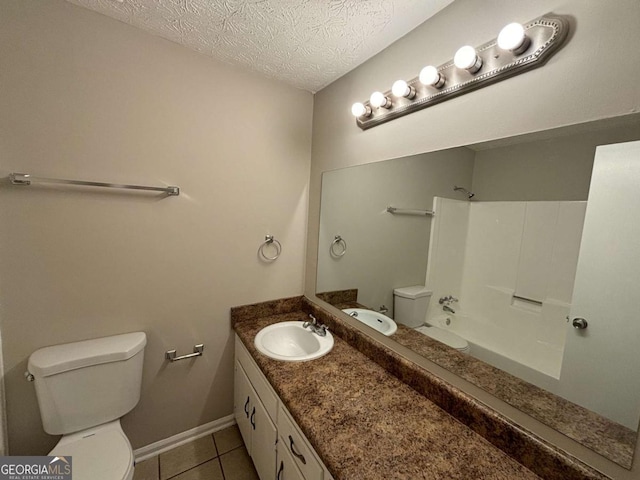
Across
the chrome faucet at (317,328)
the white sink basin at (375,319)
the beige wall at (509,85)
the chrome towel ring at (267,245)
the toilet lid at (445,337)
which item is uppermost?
the beige wall at (509,85)

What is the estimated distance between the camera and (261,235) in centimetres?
169

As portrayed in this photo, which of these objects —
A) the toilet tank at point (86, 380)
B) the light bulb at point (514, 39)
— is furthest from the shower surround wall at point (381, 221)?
the toilet tank at point (86, 380)

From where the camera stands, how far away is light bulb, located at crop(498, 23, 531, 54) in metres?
0.75

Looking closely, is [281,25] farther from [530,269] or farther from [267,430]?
[267,430]

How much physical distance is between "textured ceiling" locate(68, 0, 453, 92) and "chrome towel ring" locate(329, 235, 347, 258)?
3.29ft

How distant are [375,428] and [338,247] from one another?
0.99m

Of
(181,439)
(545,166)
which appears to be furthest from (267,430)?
(545,166)

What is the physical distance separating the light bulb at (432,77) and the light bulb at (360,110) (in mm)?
337

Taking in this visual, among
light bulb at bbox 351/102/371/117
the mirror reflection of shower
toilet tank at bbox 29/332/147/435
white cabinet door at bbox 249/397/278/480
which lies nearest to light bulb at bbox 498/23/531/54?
the mirror reflection of shower

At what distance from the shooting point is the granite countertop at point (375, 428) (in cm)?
73

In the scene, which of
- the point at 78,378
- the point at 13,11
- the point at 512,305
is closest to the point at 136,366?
the point at 78,378

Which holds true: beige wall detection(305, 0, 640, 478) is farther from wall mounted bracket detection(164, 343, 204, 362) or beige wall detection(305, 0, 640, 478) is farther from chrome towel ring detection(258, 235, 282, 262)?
wall mounted bracket detection(164, 343, 204, 362)

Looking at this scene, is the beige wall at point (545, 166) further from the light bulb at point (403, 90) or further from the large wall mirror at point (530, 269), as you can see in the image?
the light bulb at point (403, 90)

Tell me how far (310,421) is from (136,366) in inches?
38.8
